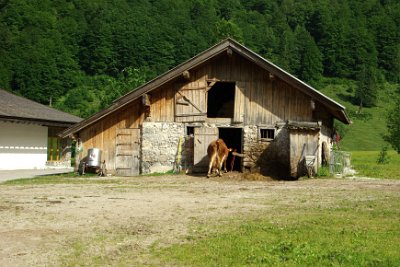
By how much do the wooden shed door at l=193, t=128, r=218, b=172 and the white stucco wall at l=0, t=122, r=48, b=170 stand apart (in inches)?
415

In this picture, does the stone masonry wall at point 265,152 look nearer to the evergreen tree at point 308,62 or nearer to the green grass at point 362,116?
the green grass at point 362,116

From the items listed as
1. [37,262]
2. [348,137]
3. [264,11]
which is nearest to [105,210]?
[37,262]

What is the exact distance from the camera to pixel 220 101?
26500mm

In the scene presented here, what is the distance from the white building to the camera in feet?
83.1

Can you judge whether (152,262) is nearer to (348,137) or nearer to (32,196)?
(32,196)

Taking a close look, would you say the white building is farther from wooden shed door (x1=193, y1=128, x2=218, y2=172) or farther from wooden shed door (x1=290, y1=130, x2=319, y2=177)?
wooden shed door (x1=290, y1=130, x2=319, y2=177)

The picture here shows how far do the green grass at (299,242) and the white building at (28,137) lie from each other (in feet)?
61.8

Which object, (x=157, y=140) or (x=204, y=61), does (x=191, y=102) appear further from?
(x=157, y=140)

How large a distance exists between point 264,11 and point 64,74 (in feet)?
264

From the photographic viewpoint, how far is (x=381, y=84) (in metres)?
114

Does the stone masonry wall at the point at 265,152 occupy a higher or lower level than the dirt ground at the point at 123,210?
higher

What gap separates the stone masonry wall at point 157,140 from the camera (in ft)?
69.7

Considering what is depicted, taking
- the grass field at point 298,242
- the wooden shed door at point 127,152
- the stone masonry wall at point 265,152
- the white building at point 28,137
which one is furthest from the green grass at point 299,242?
the white building at point 28,137

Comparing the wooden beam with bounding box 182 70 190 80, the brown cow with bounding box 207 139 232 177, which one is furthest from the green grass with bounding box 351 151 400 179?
the wooden beam with bounding box 182 70 190 80
